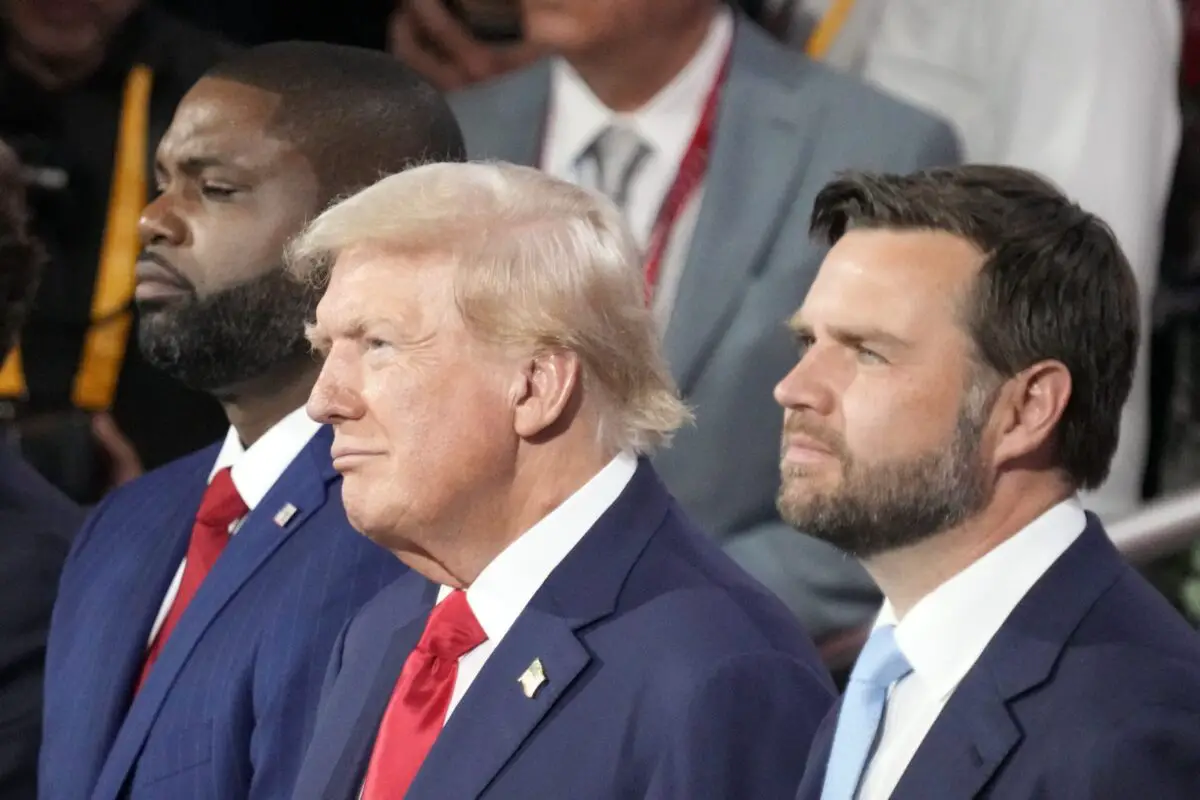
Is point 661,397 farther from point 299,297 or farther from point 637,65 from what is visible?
point 637,65

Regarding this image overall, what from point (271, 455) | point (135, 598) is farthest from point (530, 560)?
point (135, 598)

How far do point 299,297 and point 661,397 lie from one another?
0.58m

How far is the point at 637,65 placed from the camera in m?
2.96

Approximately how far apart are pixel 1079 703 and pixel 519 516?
565 mm

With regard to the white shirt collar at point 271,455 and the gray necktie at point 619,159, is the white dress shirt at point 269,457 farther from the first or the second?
the gray necktie at point 619,159

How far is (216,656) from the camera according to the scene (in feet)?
7.55

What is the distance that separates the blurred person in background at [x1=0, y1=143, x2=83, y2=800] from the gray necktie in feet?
2.59

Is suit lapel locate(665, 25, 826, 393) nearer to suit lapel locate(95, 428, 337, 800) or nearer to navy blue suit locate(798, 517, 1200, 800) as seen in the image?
suit lapel locate(95, 428, 337, 800)

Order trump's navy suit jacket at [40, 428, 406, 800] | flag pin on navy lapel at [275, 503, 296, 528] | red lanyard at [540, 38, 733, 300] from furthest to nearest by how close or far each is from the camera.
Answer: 1. red lanyard at [540, 38, 733, 300]
2. flag pin on navy lapel at [275, 503, 296, 528]
3. trump's navy suit jacket at [40, 428, 406, 800]

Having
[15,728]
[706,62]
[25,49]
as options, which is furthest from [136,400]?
[706,62]

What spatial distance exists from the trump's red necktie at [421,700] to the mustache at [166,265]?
2.09 feet

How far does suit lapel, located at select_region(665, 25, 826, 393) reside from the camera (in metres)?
2.77

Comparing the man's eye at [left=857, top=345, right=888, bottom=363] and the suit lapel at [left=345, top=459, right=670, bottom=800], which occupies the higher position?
the man's eye at [left=857, top=345, right=888, bottom=363]

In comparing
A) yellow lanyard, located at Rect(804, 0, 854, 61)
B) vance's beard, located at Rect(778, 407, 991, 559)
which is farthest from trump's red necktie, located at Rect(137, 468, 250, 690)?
yellow lanyard, located at Rect(804, 0, 854, 61)
